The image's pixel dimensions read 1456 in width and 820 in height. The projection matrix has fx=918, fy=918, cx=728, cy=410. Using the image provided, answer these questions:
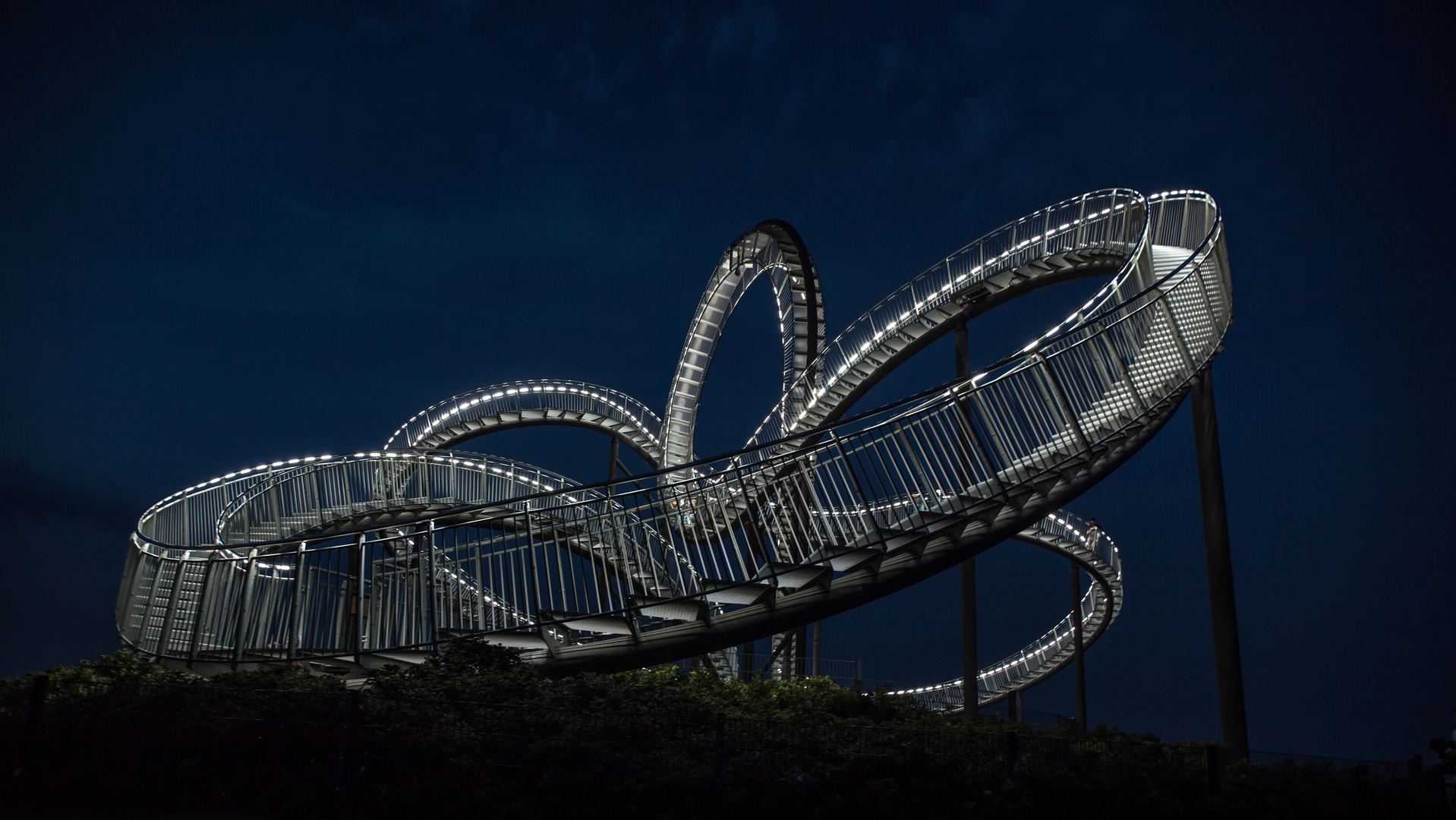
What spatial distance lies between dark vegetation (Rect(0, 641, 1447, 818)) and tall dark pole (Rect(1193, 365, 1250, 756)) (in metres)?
4.50

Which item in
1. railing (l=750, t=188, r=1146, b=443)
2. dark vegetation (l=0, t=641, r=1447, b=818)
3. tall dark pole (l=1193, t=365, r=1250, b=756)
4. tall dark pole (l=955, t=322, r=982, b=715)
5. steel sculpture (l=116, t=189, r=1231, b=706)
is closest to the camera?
dark vegetation (l=0, t=641, r=1447, b=818)

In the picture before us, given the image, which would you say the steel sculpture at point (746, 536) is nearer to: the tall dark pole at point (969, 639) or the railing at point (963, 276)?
the railing at point (963, 276)

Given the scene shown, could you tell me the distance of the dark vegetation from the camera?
7.09 metres

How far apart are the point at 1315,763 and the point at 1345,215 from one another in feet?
336

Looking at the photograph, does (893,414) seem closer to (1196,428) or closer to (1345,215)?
(1196,428)

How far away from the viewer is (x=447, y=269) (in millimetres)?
192875

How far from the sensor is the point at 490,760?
733 cm

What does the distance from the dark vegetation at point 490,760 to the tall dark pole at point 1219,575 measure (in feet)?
14.8

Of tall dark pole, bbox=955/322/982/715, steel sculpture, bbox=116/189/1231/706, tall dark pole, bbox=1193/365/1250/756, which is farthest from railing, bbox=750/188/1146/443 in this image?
tall dark pole, bbox=1193/365/1250/756

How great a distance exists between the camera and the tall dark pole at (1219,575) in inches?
493

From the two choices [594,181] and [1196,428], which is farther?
[594,181]

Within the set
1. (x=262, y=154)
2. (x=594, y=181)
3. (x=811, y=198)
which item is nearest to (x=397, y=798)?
(x=262, y=154)

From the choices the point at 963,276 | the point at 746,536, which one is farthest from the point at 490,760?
the point at 963,276

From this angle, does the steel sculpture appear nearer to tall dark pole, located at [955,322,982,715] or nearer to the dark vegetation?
the dark vegetation
